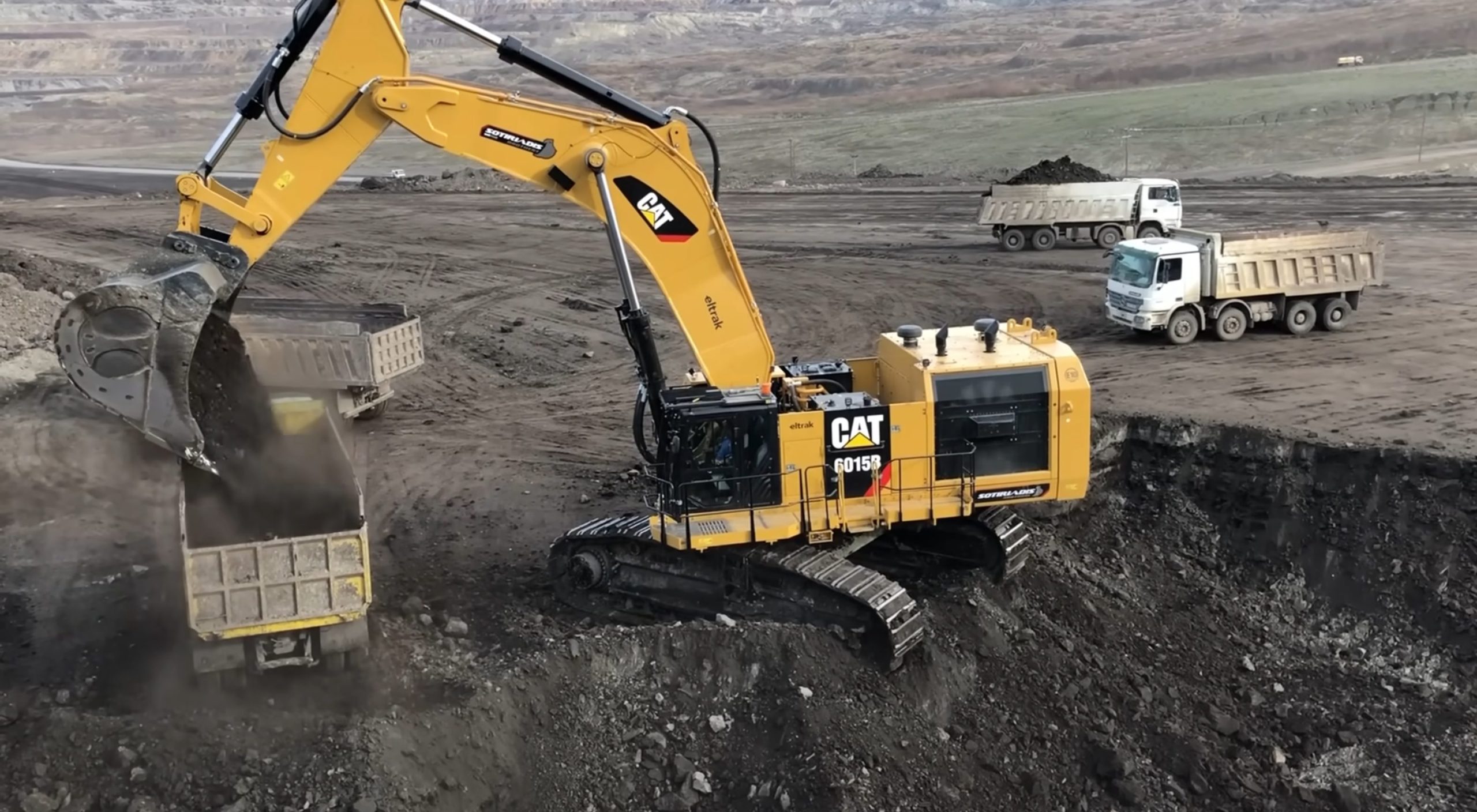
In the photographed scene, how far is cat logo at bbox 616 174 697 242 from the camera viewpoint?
12.1 m

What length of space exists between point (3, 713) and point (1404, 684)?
1387 centimetres

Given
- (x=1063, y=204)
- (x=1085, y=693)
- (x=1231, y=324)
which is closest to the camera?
(x=1085, y=693)

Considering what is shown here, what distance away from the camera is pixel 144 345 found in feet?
33.9

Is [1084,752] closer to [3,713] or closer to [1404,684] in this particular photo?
[1404,684]

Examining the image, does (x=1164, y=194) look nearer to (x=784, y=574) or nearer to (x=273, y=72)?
(x=784, y=574)

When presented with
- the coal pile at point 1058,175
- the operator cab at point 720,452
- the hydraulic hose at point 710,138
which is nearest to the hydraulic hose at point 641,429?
the operator cab at point 720,452

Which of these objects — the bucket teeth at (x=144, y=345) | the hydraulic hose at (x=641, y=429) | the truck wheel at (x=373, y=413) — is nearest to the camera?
the bucket teeth at (x=144, y=345)

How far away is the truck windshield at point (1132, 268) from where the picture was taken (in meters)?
24.4

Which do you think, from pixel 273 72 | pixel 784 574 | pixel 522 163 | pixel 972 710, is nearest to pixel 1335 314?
pixel 972 710

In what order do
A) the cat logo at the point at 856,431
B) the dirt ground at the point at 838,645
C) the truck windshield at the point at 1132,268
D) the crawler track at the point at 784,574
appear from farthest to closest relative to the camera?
the truck windshield at the point at 1132,268, the cat logo at the point at 856,431, the crawler track at the point at 784,574, the dirt ground at the point at 838,645

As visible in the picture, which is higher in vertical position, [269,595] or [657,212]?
[657,212]

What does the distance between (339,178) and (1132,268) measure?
17595 mm

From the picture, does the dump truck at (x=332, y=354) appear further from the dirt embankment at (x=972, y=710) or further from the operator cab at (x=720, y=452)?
the operator cab at (x=720, y=452)

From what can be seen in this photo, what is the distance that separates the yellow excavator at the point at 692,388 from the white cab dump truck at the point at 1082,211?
71.2 ft
